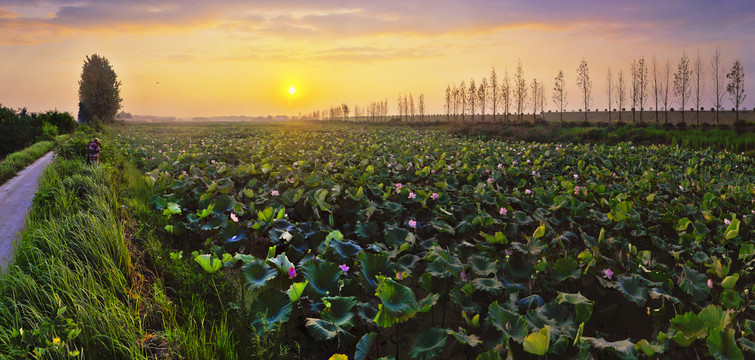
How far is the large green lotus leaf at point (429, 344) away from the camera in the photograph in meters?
2.45

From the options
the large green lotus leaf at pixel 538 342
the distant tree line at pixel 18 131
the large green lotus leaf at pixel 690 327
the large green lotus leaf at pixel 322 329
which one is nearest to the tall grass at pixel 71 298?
the large green lotus leaf at pixel 322 329

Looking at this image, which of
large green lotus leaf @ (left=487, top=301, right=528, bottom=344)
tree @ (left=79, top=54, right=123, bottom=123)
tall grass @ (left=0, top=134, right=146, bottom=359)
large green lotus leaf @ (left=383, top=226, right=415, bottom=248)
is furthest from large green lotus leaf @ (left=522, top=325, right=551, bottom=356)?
tree @ (left=79, top=54, right=123, bottom=123)

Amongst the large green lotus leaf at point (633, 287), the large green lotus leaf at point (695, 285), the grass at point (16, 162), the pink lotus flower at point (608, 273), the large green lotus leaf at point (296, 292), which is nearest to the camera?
the large green lotus leaf at point (296, 292)

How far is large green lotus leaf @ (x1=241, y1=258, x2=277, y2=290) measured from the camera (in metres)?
3.08

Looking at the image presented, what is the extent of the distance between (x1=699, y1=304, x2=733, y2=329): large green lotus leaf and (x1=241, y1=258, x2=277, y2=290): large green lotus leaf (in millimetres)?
2858

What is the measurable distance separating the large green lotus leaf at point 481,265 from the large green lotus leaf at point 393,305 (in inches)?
38.5

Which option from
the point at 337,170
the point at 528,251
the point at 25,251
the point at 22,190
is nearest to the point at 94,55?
the point at 22,190

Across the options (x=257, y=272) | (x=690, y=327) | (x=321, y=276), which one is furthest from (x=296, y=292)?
(x=690, y=327)

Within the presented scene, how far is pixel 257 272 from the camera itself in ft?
10.4

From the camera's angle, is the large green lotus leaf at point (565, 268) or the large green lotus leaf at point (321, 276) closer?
the large green lotus leaf at point (321, 276)

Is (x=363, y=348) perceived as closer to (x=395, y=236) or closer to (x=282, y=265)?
(x=282, y=265)

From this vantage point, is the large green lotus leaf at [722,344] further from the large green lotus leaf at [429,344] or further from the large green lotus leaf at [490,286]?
the large green lotus leaf at [429,344]

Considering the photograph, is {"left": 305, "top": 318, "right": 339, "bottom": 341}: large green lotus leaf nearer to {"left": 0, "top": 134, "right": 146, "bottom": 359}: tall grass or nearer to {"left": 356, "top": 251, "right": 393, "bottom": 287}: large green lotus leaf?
{"left": 356, "top": 251, "right": 393, "bottom": 287}: large green lotus leaf

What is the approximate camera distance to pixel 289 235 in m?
4.01
